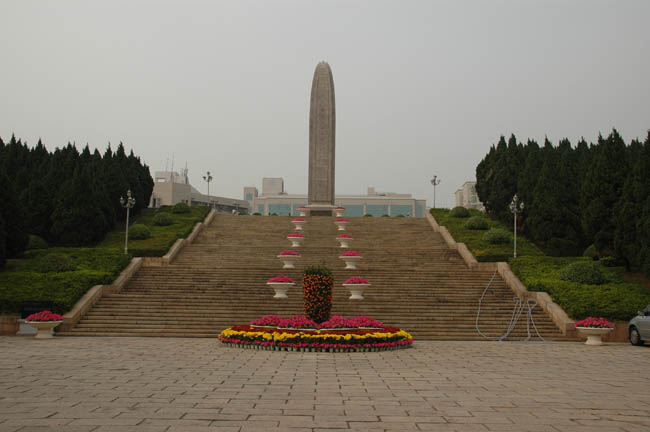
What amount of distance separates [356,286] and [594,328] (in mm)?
7183

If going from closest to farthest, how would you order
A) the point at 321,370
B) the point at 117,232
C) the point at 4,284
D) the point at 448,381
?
the point at 448,381
the point at 321,370
the point at 4,284
the point at 117,232

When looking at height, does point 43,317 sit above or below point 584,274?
below

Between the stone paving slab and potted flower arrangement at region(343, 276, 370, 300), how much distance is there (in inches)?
226

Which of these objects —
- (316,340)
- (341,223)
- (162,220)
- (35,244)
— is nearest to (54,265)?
(35,244)

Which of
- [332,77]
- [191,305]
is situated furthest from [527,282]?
[332,77]

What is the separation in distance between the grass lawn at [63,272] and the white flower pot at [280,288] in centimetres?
566

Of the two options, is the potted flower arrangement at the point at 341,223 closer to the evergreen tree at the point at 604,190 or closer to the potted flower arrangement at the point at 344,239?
the potted flower arrangement at the point at 344,239

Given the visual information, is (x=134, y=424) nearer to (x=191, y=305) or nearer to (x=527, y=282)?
(x=191, y=305)

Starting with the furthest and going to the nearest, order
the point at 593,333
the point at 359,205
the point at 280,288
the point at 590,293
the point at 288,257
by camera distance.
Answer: the point at 359,205, the point at 288,257, the point at 280,288, the point at 590,293, the point at 593,333

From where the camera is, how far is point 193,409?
6879 millimetres

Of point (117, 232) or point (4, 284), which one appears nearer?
point (4, 284)

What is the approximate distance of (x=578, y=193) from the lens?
29688mm

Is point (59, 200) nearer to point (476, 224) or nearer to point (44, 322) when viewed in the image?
point (44, 322)

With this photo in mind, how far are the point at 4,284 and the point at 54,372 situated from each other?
1097cm
